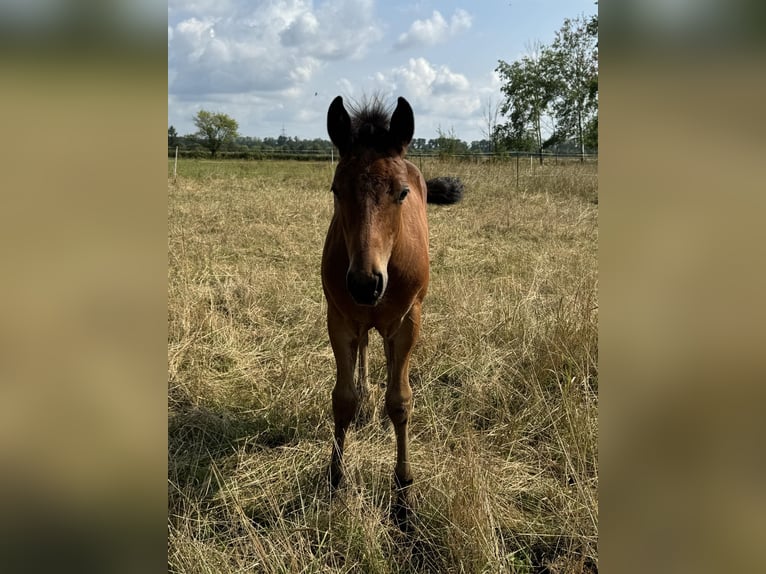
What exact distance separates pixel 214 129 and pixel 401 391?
53.3 metres

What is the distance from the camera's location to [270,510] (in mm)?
2703

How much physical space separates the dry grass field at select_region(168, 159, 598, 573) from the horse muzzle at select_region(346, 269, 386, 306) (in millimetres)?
946

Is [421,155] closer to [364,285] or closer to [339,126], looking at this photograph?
[339,126]

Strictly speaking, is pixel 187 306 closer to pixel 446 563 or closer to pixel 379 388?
pixel 379 388

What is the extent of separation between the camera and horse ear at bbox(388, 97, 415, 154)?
259 cm

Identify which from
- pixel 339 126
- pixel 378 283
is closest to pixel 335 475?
pixel 378 283

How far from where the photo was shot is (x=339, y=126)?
2621mm

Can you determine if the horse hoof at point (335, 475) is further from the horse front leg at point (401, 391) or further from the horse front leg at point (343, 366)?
the horse front leg at point (401, 391)

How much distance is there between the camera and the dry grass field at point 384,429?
233 centimetres

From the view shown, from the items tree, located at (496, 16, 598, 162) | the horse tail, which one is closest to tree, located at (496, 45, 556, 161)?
tree, located at (496, 16, 598, 162)
